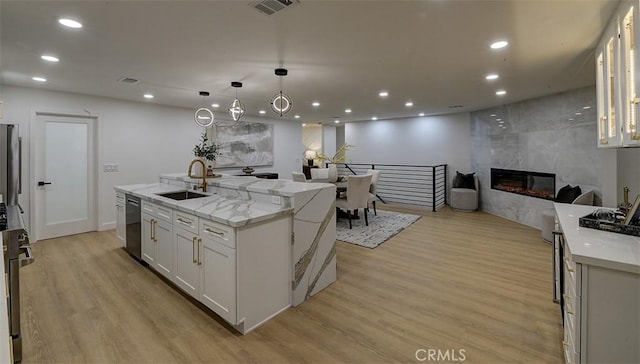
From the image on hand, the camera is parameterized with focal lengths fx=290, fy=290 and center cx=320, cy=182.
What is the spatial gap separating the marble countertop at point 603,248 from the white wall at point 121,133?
662 centimetres

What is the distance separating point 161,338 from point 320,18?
2.80 m

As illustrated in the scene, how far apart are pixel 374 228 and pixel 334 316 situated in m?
3.05

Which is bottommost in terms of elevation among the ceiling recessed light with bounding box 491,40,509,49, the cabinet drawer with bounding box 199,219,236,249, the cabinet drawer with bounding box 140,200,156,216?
the cabinet drawer with bounding box 199,219,236,249

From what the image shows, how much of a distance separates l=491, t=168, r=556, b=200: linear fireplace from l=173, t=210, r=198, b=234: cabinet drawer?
5.93m

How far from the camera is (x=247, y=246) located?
7.54 feet

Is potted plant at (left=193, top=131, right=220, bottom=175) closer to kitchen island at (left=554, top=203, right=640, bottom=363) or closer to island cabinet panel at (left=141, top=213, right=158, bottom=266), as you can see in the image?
island cabinet panel at (left=141, top=213, right=158, bottom=266)

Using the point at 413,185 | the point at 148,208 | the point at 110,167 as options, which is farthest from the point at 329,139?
the point at 148,208

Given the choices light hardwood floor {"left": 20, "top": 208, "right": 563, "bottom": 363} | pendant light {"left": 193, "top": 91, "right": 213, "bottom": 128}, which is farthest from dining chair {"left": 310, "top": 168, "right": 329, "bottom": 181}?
light hardwood floor {"left": 20, "top": 208, "right": 563, "bottom": 363}

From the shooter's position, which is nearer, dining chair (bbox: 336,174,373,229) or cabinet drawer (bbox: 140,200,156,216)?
cabinet drawer (bbox: 140,200,156,216)

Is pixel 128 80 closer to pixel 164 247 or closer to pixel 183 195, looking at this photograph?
pixel 183 195

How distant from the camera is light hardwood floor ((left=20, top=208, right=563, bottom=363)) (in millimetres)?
2106

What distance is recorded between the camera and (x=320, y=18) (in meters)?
2.28

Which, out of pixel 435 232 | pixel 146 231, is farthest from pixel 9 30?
pixel 435 232

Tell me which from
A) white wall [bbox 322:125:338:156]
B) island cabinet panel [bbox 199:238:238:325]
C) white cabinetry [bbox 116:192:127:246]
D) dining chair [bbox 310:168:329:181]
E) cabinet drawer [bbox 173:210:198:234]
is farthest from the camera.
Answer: white wall [bbox 322:125:338:156]
